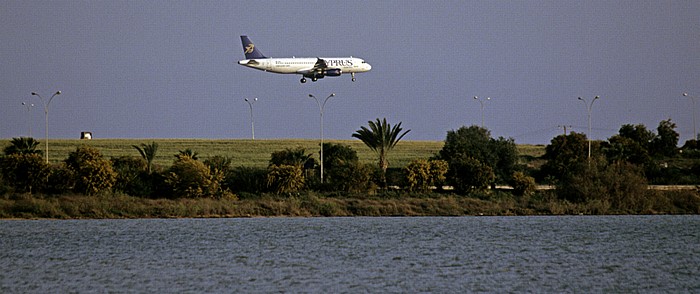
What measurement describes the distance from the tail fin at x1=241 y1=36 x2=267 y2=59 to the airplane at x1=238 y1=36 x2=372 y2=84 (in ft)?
2.49

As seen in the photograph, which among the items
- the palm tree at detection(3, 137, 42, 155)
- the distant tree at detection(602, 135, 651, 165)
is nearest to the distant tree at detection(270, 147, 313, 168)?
the palm tree at detection(3, 137, 42, 155)

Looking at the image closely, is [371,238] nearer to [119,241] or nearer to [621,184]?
[119,241]

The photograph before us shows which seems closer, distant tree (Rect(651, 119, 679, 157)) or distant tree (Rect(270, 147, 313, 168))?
distant tree (Rect(270, 147, 313, 168))

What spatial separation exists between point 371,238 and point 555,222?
15875 millimetres

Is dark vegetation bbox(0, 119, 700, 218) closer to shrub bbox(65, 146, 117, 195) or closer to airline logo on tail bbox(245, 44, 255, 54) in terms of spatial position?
shrub bbox(65, 146, 117, 195)

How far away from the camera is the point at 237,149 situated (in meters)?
114

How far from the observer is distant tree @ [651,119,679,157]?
10584cm

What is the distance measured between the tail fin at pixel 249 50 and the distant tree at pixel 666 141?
43.6m

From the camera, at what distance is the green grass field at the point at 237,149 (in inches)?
3942

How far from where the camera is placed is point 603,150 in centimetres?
9281

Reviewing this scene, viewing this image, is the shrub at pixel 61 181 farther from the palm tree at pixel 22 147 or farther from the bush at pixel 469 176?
the bush at pixel 469 176

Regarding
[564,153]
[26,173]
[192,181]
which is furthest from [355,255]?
[564,153]

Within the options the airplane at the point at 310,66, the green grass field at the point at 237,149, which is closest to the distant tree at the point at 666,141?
the green grass field at the point at 237,149

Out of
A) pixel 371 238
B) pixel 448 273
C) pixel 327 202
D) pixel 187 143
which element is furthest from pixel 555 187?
pixel 187 143
